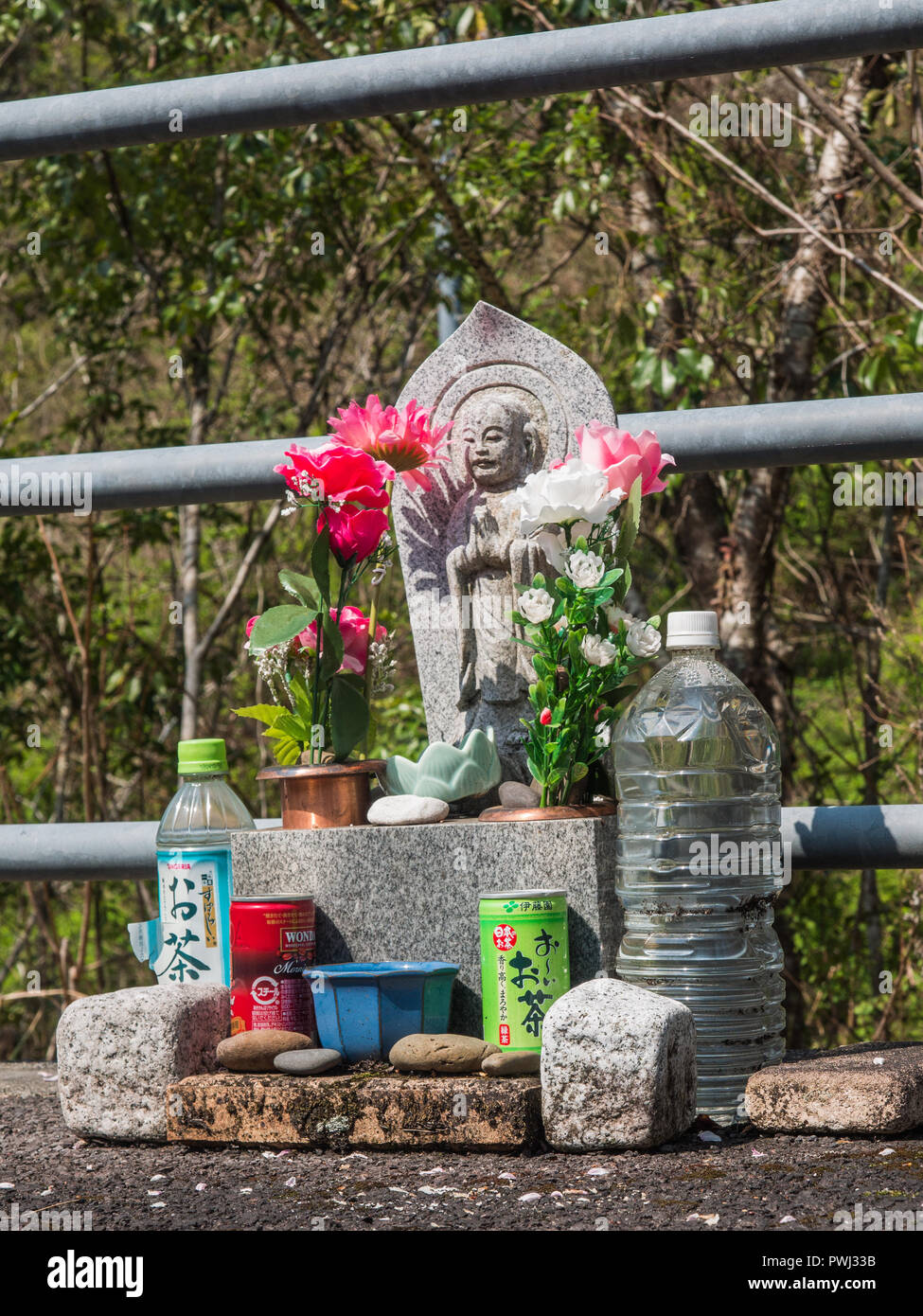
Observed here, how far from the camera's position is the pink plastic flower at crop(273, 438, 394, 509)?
7.02ft

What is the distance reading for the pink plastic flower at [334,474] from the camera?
2139 mm

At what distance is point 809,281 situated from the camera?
5.17 m

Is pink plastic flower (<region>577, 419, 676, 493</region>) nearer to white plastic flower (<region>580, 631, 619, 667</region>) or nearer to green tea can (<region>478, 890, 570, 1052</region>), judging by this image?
white plastic flower (<region>580, 631, 619, 667</region>)

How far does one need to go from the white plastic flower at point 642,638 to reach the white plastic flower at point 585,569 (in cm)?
10

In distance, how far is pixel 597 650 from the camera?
2.05 meters

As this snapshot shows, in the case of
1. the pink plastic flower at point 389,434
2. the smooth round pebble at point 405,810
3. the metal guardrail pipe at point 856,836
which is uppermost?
the pink plastic flower at point 389,434

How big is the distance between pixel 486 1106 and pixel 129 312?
543 centimetres

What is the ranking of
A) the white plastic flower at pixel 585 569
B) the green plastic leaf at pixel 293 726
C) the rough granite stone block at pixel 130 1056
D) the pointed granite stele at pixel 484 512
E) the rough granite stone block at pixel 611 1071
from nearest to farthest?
the rough granite stone block at pixel 611 1071, the rough granite stone block at pixel 130 1056, the white plastic flower at pixel 585 569, the green plastic leaf at pixel 293 726, the pointed granite stele at pixel 484 512

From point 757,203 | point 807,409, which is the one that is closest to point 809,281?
point 757,203

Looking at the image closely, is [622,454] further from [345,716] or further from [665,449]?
[345,716]

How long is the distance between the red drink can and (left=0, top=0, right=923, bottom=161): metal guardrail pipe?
3.84 ft

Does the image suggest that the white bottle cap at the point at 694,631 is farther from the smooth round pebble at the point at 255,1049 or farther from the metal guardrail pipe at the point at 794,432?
the smooth round pebble at the point at 255,1049

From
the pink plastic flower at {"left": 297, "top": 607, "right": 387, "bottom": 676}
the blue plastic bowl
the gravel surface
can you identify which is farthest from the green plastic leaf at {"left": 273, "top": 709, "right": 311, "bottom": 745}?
the gravel surface

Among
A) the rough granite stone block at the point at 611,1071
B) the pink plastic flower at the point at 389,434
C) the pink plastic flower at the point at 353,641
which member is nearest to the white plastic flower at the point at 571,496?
the pink plastic flower at the point at 389,434
